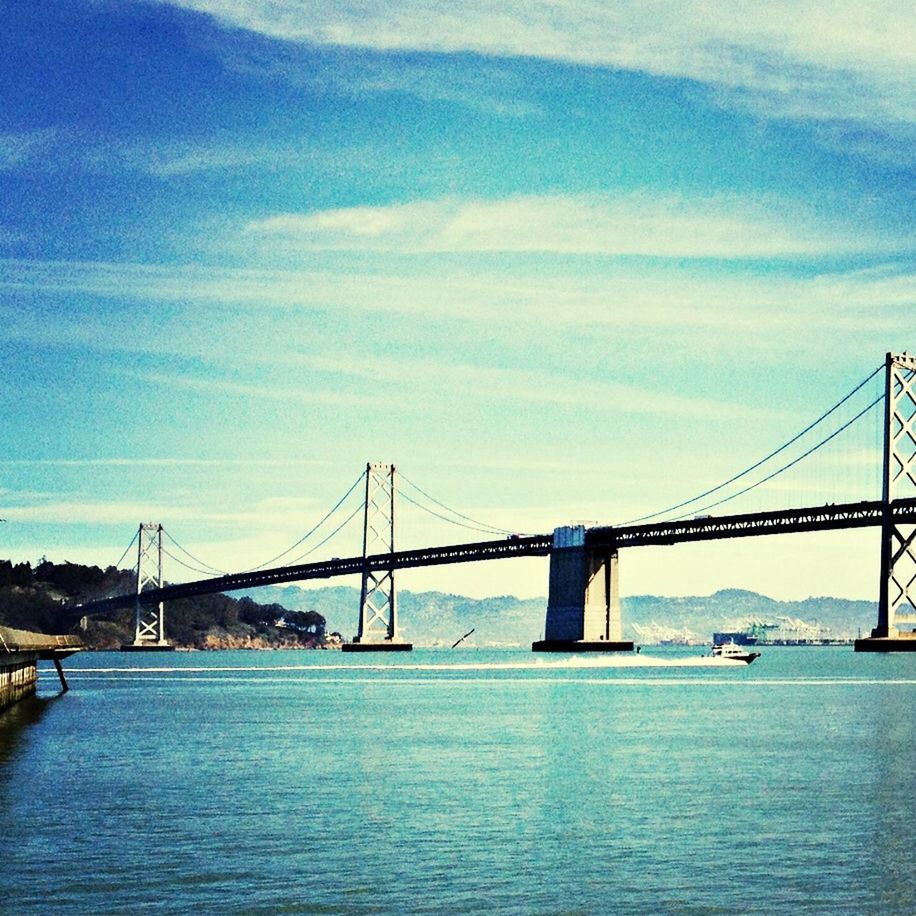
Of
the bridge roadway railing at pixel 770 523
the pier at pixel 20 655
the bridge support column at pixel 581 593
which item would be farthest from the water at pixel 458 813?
the bridge support column at pixel 581 593

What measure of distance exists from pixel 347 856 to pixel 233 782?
8.58 m

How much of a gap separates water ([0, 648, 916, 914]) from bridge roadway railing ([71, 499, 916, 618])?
202ft

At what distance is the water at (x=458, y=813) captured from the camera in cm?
1692

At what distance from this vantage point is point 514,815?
2291cm

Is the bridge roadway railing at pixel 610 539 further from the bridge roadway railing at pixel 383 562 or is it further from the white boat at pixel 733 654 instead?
the white boat at pixel 733 654

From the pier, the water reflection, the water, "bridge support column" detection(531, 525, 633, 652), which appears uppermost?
"bridge support column" detection(531, 525, 633, 652)

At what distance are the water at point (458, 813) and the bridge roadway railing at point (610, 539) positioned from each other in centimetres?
6144

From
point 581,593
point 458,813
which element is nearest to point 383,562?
point 581,593

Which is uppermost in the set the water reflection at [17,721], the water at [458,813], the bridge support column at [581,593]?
the bridge support column at [581,593]

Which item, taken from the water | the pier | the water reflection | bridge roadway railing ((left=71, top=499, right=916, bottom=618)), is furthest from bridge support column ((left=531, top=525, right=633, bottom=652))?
the water

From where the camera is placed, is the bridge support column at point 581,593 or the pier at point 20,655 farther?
the bridge support column at point 581,593

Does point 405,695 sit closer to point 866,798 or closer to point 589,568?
point 866,798

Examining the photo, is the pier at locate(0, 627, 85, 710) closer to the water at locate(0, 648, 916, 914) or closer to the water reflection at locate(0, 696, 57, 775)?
the water reflection at locate(0, 696, 57, 775)

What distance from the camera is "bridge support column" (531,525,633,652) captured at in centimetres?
12212
